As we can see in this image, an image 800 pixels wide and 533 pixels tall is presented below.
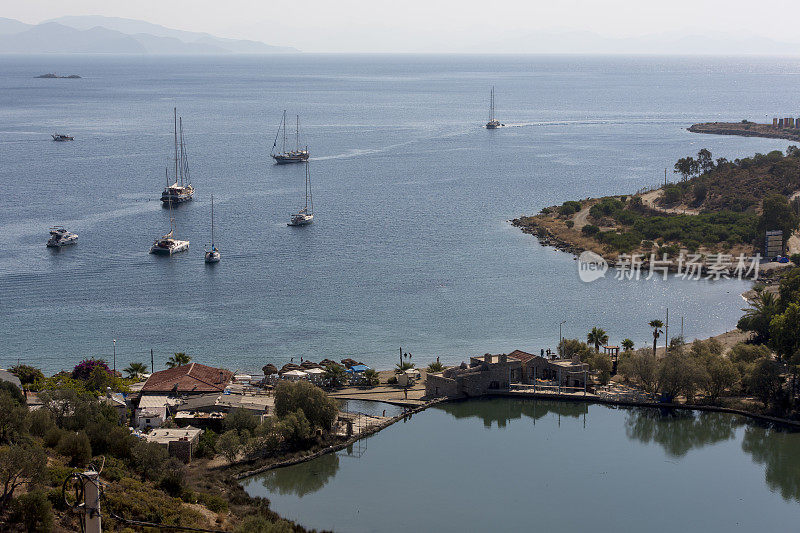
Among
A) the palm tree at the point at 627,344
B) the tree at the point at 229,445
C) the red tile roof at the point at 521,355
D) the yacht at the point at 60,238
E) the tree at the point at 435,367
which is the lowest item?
the tree at the point at 229,445

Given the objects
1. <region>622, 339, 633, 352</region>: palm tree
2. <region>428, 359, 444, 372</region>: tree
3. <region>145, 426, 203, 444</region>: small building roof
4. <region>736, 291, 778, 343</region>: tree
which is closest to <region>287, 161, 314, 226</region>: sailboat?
<region>428, 359, 444, 372</region>: tree

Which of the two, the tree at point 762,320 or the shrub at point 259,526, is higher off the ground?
the tree at point 762,320

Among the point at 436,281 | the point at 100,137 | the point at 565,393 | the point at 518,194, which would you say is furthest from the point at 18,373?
the point at 100,137

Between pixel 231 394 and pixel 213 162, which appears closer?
pixel 231 394

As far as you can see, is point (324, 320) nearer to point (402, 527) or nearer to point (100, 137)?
point (402, 527)

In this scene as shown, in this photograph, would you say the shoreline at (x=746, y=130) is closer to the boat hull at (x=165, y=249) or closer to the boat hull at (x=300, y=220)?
the boat hull at (x=300, y=220)

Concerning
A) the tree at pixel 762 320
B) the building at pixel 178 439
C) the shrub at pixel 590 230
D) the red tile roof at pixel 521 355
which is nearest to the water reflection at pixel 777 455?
the tree at pixel 762 320

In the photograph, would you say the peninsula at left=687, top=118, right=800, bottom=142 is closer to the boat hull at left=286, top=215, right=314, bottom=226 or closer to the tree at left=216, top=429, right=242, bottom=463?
the boat hull at left=286, top=215, right=314, bottom=226
